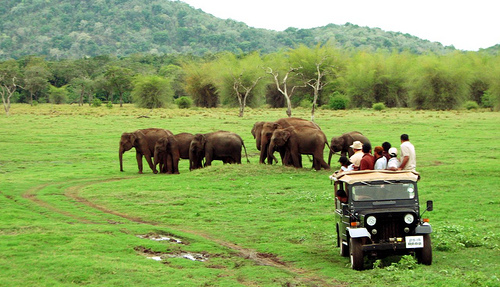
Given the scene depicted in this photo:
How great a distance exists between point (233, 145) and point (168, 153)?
2.72 meters

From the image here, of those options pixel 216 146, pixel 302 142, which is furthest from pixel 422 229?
pixel 216 146

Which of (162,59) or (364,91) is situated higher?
(162,59)

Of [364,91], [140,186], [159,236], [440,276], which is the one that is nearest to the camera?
[440,276]

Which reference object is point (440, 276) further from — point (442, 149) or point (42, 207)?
point (442, 149)

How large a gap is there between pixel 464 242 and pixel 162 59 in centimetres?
13163

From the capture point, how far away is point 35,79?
292ft

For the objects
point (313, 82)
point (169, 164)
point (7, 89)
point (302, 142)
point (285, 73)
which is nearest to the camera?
point (302, 142)

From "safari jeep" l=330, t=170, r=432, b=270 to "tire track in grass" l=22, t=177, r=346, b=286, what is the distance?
31.7 inches

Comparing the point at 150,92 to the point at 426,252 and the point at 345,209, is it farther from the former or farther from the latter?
the point at 426,252

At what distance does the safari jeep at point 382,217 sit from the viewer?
1048cm

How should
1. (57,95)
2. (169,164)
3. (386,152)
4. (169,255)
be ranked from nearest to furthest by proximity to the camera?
(169,255) → (386,152) → (169,164) → (57,95)

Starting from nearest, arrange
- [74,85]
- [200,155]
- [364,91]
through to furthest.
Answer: [200,155] < [364,91] < [74,85]

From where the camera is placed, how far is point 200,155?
26.2m

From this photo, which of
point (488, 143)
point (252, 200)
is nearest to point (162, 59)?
point (488, 143)
